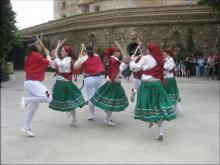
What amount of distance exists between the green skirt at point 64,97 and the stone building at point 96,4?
2764 centimetres

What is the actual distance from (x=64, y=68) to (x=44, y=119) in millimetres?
1566

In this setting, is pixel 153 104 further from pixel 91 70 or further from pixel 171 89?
pixel 171 89

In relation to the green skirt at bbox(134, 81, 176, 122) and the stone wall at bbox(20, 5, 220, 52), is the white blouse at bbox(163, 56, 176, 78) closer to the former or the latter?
the green skirt at bbox(134, 81, 176, 122)

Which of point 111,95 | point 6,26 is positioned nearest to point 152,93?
point 111,95

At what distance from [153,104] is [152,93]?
8.8 inches

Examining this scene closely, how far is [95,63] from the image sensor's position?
998 centimetres

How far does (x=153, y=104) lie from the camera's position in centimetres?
834

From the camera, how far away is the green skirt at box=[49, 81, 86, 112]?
9.20m

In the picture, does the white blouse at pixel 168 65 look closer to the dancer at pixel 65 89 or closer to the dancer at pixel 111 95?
the dancer at pixel 111 95

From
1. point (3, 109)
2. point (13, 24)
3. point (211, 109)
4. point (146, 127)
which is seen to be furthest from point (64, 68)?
point (13, 24)

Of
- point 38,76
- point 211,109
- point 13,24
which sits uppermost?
point 13,24

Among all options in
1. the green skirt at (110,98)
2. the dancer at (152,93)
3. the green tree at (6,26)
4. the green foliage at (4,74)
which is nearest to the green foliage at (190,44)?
the green foliage at (4,74)

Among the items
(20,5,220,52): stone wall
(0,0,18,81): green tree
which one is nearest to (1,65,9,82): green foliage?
(0,0,18,81): green tree

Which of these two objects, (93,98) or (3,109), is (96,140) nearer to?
(93,98)
